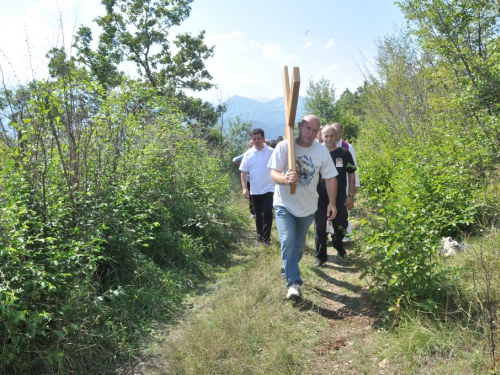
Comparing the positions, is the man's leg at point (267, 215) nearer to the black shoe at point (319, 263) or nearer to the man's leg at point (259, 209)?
the man's leg at point (259, 209)

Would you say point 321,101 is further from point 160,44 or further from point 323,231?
point 323,231

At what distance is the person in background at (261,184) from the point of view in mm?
6066

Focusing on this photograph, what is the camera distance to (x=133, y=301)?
3961 mm

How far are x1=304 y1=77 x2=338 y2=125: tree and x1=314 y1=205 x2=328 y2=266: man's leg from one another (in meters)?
25.1

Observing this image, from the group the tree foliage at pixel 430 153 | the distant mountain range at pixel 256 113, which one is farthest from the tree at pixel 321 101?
the tree foliage at pixel 430 153

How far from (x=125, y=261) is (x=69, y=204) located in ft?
2.97

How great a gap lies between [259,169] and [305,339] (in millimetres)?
3325

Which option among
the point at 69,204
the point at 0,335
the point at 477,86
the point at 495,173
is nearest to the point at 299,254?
the point at 69,204

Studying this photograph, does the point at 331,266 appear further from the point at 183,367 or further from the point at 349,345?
the point at 183,367

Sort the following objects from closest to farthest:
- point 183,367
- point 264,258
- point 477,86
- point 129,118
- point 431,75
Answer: point 183,367, point 129,118, point 264,258, point 477,86, point 431,75

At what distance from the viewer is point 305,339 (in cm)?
328

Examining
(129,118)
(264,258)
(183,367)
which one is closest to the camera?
(183,367)

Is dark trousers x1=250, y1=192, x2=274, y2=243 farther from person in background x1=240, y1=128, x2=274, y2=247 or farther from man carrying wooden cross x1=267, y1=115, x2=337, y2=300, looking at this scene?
man carrying wooden cross x1=267, y1=115, x2=337, y2=300

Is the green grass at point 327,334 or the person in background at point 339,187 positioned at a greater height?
the person in background at point 339,187
